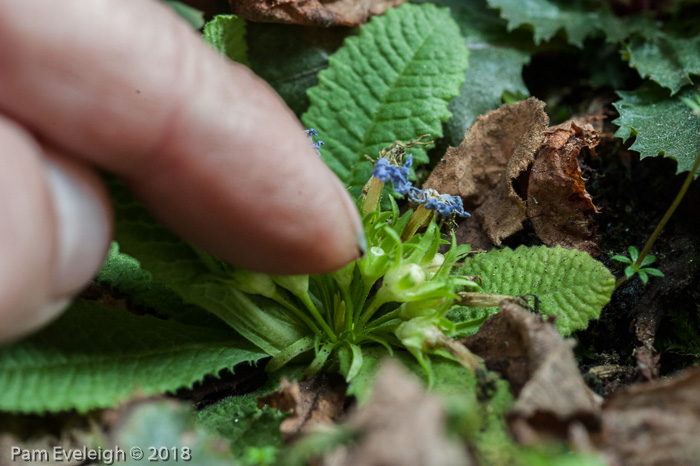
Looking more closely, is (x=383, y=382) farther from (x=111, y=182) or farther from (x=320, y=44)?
(x=320, y=44)

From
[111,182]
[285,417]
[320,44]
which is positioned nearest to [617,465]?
[285,417]

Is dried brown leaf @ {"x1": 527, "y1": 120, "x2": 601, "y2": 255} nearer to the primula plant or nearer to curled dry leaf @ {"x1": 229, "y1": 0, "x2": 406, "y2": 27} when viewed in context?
the primula plant

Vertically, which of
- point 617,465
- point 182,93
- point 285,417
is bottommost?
point 285,417

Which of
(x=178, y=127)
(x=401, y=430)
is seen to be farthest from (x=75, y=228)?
(x=401, y=430)

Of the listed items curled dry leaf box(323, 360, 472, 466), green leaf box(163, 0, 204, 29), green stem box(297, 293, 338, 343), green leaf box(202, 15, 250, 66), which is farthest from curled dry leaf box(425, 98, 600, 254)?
green leaf box(163, 0, 204, 29)

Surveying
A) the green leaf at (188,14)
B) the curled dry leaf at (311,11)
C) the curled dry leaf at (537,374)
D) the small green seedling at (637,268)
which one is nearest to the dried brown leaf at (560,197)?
the small green seedling at (637,268)

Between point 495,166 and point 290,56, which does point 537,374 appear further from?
point 290,56
